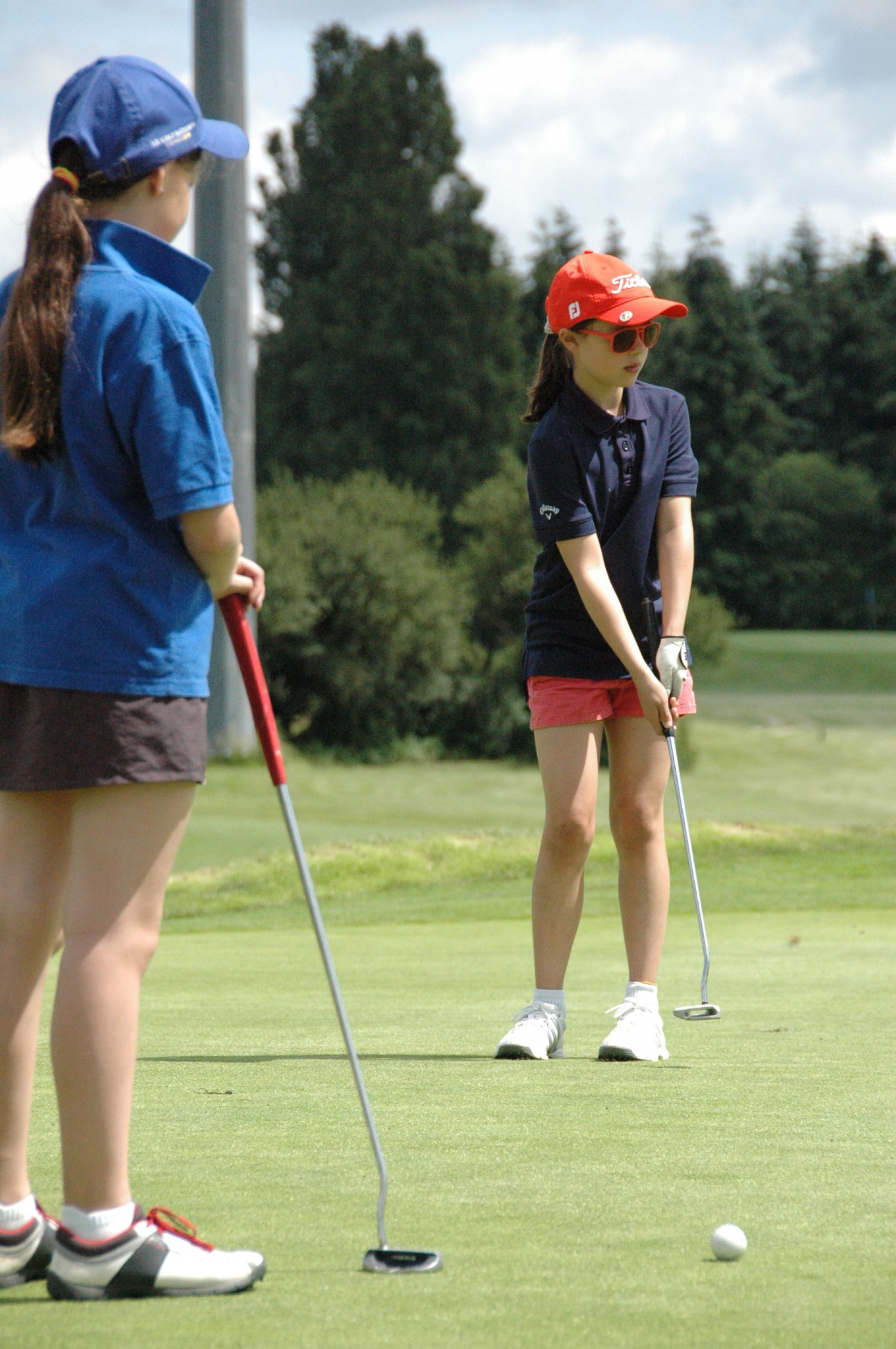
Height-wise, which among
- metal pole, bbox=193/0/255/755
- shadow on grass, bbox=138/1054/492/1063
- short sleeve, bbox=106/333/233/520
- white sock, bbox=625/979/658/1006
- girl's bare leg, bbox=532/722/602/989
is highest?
metal pole, bbox=193/0/255/755

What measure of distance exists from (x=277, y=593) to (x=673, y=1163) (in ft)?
78.3

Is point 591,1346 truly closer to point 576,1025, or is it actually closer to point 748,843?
point 576,1025

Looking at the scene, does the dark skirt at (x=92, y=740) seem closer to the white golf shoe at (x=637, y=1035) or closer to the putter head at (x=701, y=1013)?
the white golf shoe at (x=637, y=1035)

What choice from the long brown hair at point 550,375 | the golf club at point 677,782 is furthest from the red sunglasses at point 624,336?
the golf club at point 677,782

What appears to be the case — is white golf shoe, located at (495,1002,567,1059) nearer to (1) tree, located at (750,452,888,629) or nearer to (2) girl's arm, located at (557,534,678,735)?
(2) girl's arm, located at (557,534,678,735)

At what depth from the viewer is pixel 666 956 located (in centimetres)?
655

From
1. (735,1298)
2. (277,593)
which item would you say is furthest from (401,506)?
(735,1298)

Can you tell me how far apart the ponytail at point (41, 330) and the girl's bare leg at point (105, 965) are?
0.49m

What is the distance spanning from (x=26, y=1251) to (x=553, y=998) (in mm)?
1977

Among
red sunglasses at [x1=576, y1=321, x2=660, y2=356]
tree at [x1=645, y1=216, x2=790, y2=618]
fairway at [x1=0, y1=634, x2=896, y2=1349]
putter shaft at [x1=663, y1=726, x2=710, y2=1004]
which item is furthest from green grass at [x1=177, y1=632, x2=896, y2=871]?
tree at [x1=645, y1=216, x2=790, y2=618]

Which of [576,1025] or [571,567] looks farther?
[576,1025]

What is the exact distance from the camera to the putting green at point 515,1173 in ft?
6.72

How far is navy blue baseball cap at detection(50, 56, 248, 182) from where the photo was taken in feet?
7.82

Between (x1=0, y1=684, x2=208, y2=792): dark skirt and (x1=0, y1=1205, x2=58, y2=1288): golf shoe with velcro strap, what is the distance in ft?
2.00
